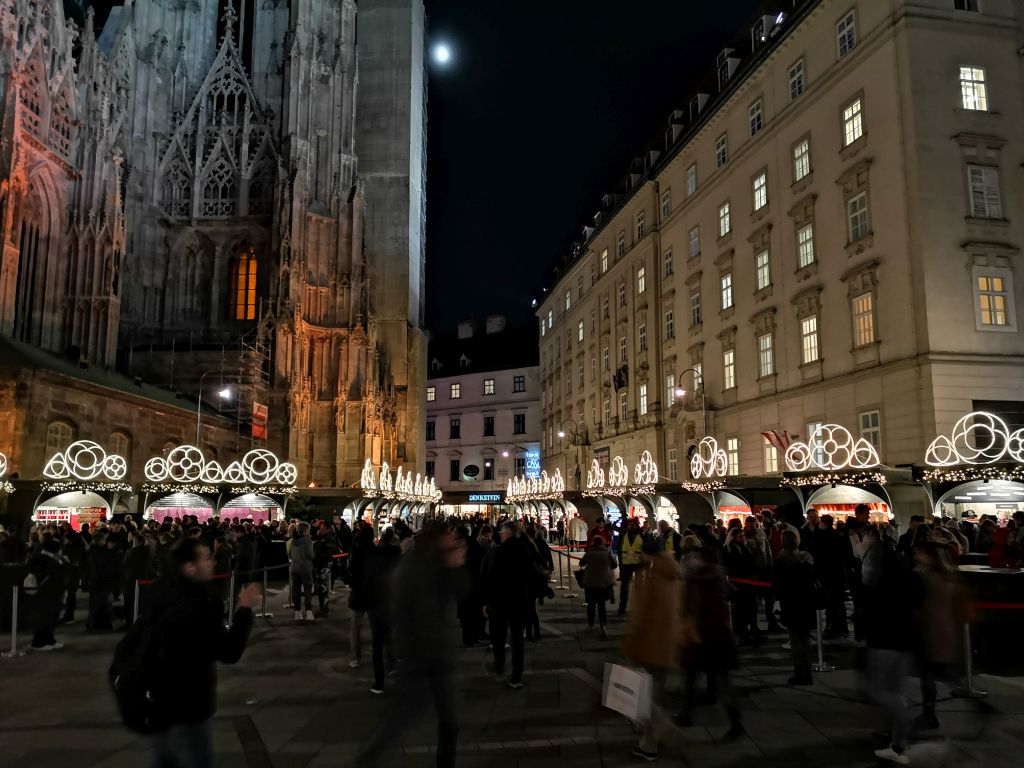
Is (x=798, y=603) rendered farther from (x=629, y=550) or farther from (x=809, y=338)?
(x=809, y=338)

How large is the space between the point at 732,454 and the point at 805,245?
8930 millimetres

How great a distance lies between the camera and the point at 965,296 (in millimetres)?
22094

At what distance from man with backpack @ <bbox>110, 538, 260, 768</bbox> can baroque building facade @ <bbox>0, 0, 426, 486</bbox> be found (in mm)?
35996

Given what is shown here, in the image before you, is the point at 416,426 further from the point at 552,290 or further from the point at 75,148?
the point at 75,148

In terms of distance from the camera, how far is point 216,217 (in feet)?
162

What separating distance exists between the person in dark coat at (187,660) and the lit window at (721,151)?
32.4 m

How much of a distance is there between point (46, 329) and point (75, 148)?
28.7 ft

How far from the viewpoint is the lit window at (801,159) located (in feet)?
89.2

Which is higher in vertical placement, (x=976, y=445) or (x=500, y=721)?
(x=976, y=445)

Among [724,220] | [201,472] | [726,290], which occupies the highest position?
[724,220]

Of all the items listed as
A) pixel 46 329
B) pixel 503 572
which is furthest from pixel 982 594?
pixel 46 329

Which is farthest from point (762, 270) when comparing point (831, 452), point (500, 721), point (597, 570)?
point (500, 721)

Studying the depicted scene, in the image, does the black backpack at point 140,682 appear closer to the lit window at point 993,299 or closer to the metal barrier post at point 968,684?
the metal barrier post at point 968,684

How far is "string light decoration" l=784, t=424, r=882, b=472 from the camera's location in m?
20.7
